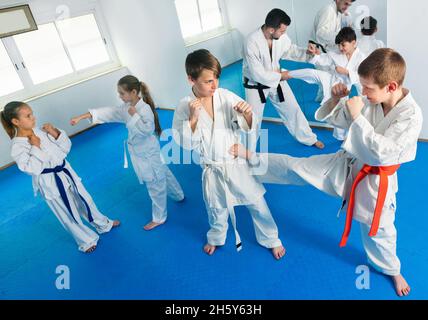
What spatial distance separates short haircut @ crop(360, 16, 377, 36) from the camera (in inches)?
110

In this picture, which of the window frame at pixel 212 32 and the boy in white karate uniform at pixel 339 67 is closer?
the boy in white karate uniform at pixel 339 67

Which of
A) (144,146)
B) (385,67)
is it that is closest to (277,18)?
(144,146)

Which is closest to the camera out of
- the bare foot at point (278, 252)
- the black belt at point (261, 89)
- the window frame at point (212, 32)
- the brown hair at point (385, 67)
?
the brown hair at point (385, 67)

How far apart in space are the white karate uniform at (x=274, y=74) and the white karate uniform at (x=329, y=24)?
0.80 feet

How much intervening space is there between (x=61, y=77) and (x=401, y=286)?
19.3 ft

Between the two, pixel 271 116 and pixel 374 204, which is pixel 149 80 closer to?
pixel 271 116

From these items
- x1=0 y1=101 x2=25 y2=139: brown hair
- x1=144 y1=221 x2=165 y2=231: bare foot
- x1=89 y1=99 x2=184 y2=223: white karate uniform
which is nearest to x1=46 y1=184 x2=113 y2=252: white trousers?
x1=144 y1=221 x2=165 y2=231: bare foot

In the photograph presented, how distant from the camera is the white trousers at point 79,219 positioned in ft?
8.32

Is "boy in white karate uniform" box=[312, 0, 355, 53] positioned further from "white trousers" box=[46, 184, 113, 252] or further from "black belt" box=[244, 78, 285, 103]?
"white trousers" box=[46, 184, 113, 252]

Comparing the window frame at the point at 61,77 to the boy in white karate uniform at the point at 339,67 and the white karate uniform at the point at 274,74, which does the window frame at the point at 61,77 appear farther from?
the boy in white karate uniform at the point at 339,67

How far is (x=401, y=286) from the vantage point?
5.98 feet

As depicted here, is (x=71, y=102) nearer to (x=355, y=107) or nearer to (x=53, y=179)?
(x=53, y=179)

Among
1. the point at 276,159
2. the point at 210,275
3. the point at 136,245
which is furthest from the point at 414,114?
the point at 136,245

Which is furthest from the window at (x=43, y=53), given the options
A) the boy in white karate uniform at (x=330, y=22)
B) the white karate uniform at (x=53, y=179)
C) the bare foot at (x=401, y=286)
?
the bare foot at (x=401, y=286)
